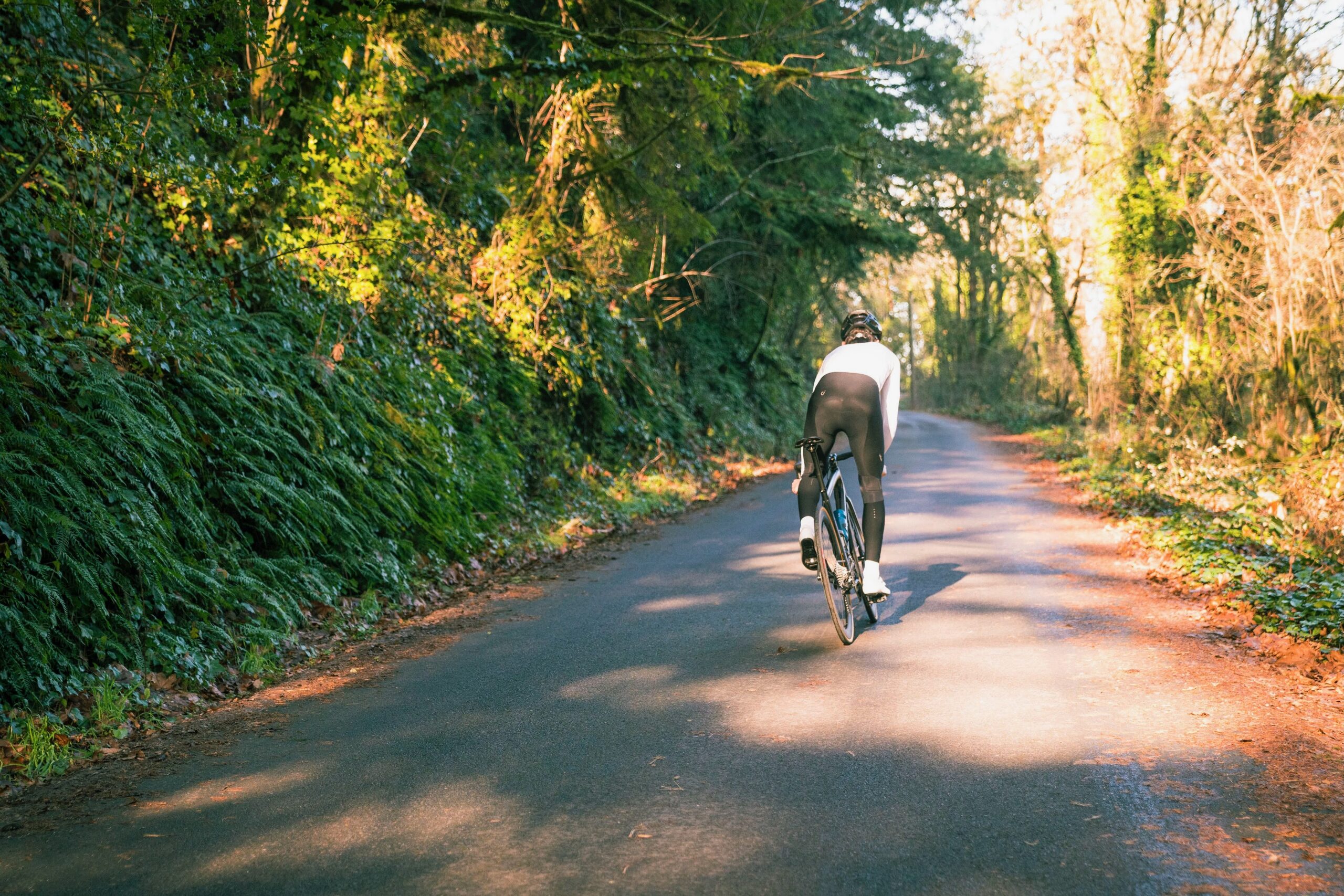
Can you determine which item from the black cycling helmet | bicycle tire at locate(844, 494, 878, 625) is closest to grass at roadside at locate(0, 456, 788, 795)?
bicycle tire at locate(844, 494, 878, 625)

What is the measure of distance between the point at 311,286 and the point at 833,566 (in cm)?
666

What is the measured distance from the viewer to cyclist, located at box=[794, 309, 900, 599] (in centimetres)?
719

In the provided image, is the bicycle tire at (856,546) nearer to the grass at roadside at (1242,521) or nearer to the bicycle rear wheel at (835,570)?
the bicycle rear wheel at (835,570)

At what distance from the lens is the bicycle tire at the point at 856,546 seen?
297 inches

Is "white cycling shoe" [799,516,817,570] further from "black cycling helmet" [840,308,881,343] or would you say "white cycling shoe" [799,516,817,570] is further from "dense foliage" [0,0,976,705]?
"dense foliage" [0,0,976,705]

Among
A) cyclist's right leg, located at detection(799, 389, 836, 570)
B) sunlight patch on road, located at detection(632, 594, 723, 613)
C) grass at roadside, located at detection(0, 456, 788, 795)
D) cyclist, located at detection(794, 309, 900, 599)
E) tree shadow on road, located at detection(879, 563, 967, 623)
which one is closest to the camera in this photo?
grass at roadside, located at detection(0, 456, 788, 795)

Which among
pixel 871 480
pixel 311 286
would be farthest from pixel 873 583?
pixel 311 286

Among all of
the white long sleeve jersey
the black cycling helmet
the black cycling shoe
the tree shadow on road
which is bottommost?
the tree shadow on road

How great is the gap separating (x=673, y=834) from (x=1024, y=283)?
138 feet

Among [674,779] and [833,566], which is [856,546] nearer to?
[833,566]

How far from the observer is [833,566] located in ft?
23.3

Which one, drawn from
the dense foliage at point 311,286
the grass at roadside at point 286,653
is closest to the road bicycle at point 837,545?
the grass at roadside at point 286,653

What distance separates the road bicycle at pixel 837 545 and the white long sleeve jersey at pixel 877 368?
373 mm

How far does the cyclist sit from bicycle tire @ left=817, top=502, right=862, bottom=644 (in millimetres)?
83
